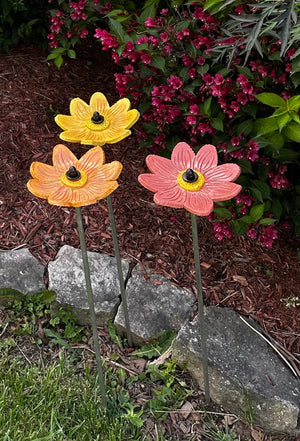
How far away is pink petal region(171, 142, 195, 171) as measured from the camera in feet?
7.16

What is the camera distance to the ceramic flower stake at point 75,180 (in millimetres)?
2004

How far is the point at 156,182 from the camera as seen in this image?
2068mm

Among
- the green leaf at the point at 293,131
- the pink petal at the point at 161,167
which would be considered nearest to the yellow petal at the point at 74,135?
the pink petal at the point at 161,167

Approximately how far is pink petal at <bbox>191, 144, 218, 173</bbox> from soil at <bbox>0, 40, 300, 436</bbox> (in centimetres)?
90

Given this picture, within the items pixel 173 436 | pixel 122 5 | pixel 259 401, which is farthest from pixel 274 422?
pixel 122 5

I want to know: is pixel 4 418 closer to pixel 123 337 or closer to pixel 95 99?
pixel 123 337

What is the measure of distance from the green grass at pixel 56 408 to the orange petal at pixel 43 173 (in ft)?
3.03

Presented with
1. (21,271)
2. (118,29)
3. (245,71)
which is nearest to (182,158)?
(245,71)

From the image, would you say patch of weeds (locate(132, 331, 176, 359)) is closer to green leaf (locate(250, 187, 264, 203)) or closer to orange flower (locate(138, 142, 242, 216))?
green leaf (locate(250, 187, 264, 203))

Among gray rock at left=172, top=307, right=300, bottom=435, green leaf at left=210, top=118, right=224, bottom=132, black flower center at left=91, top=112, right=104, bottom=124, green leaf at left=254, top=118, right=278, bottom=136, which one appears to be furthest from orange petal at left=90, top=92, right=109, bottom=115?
gray rock at left=172, top=307, right=300, bottom=435

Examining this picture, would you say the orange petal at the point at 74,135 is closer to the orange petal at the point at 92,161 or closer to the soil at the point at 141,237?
the orange petal at the point at 92,161

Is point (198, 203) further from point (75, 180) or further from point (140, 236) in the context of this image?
point (140, 236)

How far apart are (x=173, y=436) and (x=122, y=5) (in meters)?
2.10

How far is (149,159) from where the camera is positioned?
7.01ft
